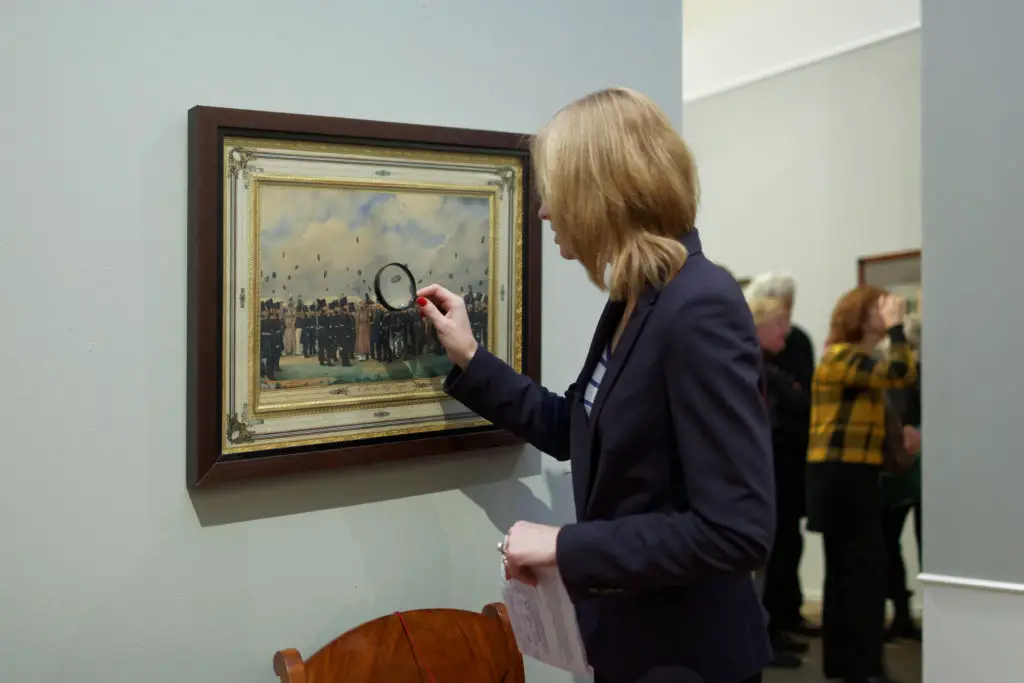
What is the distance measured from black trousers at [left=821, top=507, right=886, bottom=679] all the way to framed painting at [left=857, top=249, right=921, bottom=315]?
3.37ft

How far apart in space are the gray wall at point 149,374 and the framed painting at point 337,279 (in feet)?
0.17

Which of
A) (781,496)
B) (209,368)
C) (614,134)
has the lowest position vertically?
(781,496)

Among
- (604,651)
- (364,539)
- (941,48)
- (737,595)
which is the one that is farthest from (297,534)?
(941,48)

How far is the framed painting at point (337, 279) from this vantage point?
1.36 metres

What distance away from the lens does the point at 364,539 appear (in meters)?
1.58

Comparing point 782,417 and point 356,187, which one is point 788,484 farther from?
point 356,187

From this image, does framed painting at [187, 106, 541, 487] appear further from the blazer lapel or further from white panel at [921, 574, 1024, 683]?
white panel at [921, 574, 1024, 683]

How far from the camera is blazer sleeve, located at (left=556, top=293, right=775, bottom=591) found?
1109 mm

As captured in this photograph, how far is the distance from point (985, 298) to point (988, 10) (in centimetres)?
71

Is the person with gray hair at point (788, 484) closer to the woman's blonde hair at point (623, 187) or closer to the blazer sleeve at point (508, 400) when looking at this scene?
the blazer sleeve at point (508, 400)

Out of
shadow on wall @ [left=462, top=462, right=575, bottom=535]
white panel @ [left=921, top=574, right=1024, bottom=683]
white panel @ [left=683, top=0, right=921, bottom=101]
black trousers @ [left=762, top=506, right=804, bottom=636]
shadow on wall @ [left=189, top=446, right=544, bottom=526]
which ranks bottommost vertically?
black trousers @ [left=762, top=506, right=804, bottom=636]

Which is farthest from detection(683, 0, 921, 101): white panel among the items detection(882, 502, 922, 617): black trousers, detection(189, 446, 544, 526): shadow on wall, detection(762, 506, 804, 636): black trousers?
detection(189, 446, 544, 526): shadow on wall

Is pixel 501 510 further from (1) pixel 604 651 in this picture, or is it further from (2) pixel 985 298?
(2) pixel 985 298

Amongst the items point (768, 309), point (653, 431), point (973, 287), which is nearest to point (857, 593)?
point (768, 309)
